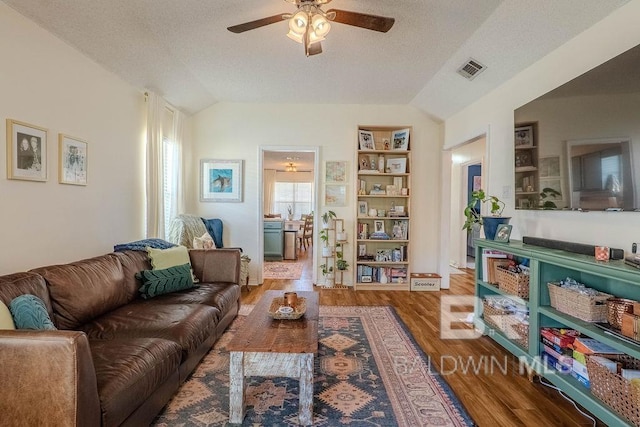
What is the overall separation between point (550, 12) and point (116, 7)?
3097 mm

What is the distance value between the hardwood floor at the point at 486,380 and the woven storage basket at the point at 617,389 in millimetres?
252

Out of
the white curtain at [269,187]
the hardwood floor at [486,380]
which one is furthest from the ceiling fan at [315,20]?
the white curtain at [269,187]

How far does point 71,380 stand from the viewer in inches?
48.3

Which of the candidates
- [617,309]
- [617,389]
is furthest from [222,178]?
[617,389]

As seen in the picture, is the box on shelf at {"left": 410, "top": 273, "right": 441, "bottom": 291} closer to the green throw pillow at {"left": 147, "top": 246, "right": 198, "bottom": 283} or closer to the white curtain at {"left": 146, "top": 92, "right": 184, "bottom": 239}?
the green throw pillow at {"left": 147, "top": 246, "right": 198, "bottom": 283}

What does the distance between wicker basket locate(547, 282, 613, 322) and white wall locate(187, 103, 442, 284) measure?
2.75 m

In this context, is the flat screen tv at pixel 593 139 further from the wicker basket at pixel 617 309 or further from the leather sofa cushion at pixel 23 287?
the leather sofa cushion at pixel 23 287

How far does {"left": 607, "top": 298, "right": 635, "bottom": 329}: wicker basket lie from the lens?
1737mm

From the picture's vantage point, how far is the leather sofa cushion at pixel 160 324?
1979 millimetres

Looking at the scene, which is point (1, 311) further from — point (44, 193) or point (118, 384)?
point (44, 193)

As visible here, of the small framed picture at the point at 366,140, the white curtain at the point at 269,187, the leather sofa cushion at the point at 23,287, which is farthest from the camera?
the white curtain at the point at 269,187

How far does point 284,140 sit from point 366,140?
1225 mm

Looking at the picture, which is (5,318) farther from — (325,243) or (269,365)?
(325,243)

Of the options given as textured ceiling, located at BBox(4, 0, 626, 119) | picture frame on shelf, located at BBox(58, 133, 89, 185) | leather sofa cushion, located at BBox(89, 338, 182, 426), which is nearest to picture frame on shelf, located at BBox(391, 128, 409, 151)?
textured ceiling, located at BBox(4, 0, 626, 119)
